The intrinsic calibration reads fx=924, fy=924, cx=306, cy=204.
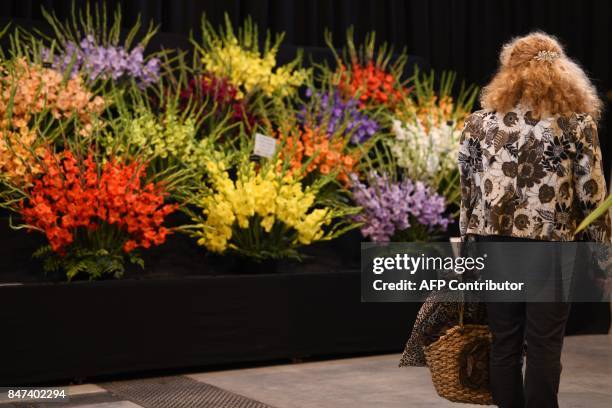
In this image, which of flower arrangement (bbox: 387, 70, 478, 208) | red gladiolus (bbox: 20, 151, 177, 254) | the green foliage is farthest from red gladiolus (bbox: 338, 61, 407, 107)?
the green foliage

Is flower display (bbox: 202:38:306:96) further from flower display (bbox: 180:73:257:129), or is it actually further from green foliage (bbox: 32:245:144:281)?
green foliage (bbox: 32:245:144:281)

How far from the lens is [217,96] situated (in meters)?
4.33

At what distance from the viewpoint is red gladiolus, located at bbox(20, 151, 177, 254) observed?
3.50 m

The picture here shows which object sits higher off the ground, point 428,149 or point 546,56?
point 546,56

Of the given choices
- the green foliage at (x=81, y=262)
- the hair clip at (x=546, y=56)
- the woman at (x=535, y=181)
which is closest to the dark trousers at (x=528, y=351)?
the woman at (x=535, y=181)

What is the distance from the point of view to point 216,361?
12.6 ft

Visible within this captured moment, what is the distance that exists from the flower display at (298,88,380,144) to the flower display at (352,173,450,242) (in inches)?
11.7

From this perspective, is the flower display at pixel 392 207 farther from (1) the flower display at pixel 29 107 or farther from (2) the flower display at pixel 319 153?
(1) the flower display at pixel 29 107

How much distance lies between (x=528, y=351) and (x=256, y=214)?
178 centimetres

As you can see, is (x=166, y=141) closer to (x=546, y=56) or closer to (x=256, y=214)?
(x=256, y=214)

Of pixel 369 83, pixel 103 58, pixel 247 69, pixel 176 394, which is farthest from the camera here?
pixel 369 83

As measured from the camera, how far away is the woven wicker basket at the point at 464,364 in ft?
8.64

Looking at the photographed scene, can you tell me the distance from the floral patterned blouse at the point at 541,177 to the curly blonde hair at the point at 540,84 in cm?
3

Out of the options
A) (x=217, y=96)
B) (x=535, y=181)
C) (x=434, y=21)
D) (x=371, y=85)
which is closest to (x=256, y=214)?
(x=217, y=96)
